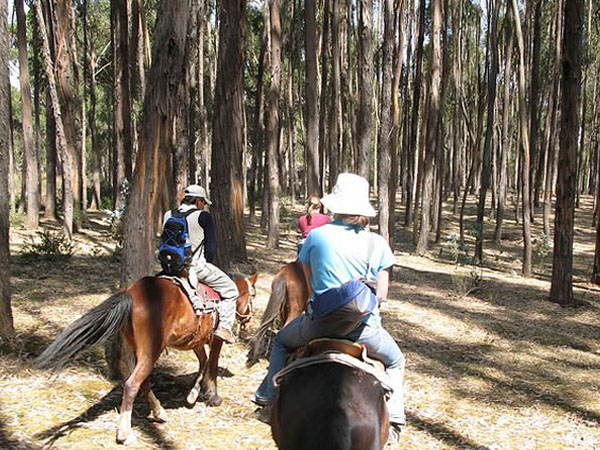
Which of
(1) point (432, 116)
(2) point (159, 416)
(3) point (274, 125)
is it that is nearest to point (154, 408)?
(2) point (159, 416)

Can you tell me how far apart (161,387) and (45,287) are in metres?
4.55

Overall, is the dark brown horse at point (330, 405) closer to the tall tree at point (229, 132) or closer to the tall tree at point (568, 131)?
the tall tree at point (229, 132)

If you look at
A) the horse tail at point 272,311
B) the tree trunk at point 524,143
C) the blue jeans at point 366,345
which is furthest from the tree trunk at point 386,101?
the blue jeans at point 366,345

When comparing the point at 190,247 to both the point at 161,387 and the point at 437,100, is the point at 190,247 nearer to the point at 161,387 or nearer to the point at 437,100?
the point at 161,387

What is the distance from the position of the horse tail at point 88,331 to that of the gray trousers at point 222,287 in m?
1.12

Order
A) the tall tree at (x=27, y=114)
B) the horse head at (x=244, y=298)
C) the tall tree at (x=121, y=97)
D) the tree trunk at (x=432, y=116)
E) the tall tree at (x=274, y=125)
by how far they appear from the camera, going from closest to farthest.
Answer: the horse head at (x=244, y=298), the tall tree at (x=121, y=97), the tall tree at (x=27, y=114), the tall tree at (x=274, y=125), the tree trunk at (x=432, y=116)

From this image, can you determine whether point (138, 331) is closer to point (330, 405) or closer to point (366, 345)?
point (366, 345)

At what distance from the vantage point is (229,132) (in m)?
11.9

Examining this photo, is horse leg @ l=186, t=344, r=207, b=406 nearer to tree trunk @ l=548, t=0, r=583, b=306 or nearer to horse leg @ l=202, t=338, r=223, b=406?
horse leg @ l=202, t=338, r=223, b=406

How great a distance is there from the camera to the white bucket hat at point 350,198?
3568 millimetres

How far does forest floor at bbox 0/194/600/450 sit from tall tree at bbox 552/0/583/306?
1484 millimetres

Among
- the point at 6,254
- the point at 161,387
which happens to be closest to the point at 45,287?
the point at 6,254

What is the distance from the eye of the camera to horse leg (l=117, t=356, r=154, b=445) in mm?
4801

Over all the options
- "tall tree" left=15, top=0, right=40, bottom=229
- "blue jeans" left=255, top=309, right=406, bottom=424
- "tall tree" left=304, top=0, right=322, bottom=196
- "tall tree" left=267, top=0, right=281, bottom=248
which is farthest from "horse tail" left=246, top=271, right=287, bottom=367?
"tall tree" left=15, top=0, right=40, bottom=229
